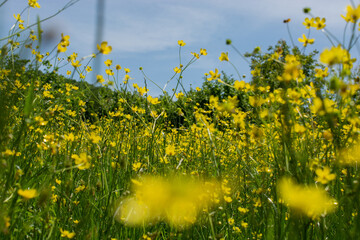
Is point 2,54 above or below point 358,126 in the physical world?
above

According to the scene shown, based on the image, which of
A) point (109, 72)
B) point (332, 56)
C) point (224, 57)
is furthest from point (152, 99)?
point (332, 56)

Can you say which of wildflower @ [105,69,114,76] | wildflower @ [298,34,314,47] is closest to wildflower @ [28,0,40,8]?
wildflower @ [105,69,114,76]

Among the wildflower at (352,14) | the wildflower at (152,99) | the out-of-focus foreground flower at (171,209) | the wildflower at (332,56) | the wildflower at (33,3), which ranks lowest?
the out-of-focus foreground flower at (171,209)

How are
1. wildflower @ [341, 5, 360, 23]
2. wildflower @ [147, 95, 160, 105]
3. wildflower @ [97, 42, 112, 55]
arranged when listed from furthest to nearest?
wildflower @ [147, 95, 160, 105], wildflower @ [97, 42, 112, 55], wildflower @ [341, 5, 360, 23]

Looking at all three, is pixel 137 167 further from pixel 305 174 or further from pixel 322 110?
pixel 322 110

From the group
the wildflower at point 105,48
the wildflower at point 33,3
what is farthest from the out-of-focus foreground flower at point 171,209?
the wildflower at point 33,3

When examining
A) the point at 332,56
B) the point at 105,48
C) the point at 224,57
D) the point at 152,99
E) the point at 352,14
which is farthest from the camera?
the point at 152,99

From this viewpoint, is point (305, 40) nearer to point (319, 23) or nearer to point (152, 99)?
point (319, 23)

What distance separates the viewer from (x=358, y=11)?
3.51 feet

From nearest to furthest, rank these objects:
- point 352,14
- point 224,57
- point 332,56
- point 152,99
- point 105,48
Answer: point 332,56 → point 352,14 → point 105,48 → point 224,57 → point 152,99

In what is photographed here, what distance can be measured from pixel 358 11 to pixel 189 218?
92 centimetres

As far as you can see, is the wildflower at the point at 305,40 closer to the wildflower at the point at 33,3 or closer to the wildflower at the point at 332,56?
the wildflower at the point at 332,56

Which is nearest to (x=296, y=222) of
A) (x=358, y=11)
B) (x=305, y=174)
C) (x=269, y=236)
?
(x=305, y=174)

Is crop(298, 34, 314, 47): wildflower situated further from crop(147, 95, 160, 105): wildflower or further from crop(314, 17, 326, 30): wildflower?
crop(147, 95, 160, 105): wildflower
